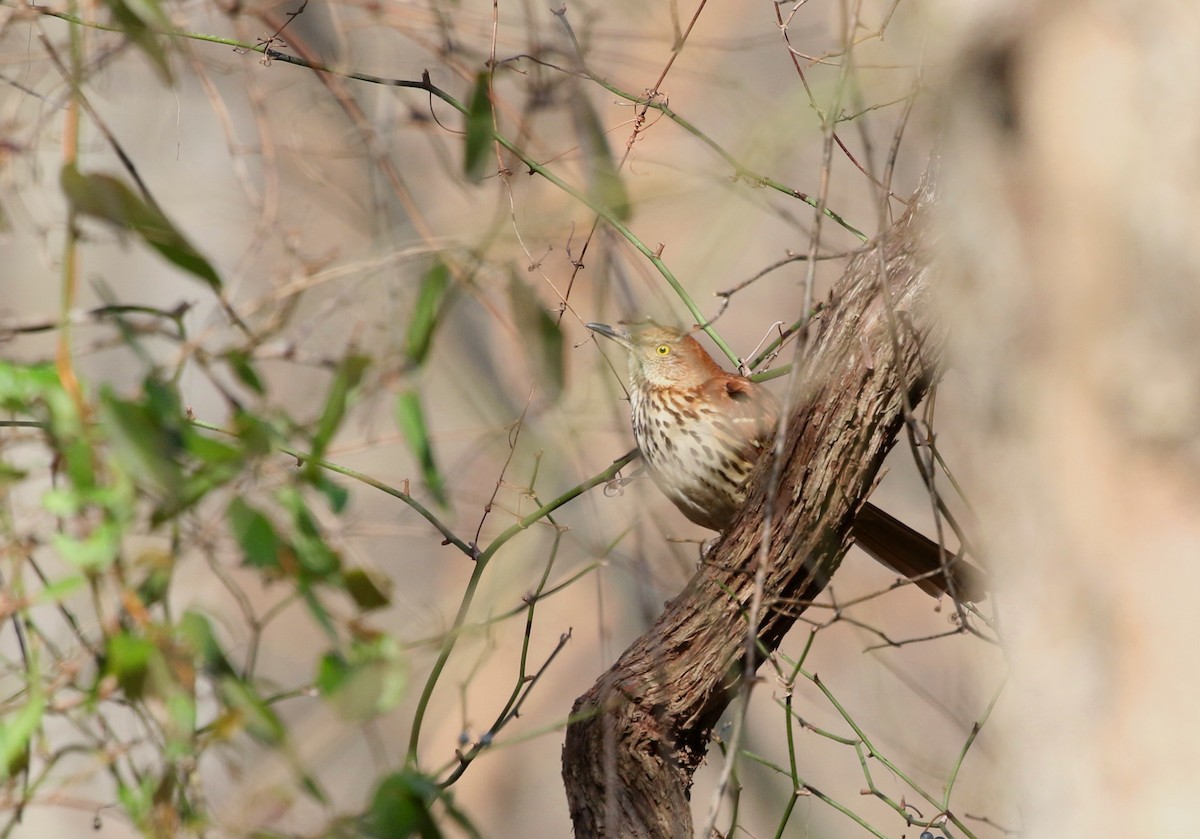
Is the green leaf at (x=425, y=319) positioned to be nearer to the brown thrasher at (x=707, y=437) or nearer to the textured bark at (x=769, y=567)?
the textured bark at (x=769, y=567)

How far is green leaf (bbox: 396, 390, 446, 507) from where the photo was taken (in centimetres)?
137

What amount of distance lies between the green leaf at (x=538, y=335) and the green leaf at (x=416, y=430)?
251 mm

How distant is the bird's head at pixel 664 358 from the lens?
3455 mm

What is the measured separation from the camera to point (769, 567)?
2.39m

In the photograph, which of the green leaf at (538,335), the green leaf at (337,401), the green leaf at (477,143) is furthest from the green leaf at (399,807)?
the green leaf at (477,143)

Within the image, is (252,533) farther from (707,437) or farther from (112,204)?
(707,437)

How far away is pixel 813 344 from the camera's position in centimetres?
238

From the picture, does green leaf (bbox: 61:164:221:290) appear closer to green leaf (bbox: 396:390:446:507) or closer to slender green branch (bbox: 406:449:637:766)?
green leaf (bbox: 396:390:446:507)

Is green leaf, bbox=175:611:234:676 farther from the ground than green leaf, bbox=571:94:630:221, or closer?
closer

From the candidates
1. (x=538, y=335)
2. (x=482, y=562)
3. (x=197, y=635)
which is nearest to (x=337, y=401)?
(x=197, y=635)

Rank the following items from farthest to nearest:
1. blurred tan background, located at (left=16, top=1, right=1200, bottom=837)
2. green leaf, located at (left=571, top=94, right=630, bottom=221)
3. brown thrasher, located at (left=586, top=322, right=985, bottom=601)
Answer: brown thrasher, located at (left=586, top=322, right=985, bottom=601)
green leaf, located at (left=571, top=94, right=630, bottom=221)
blurred tan background, located at (left=16, top=1, right=1200, bottom=837)

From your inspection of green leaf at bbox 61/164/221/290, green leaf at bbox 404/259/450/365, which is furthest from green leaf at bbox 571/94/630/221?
green leaf at bbox 61/164/221/290

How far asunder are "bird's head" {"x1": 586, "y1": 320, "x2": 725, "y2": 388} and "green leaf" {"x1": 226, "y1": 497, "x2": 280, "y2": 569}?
2.28 metres

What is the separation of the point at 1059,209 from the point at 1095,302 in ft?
0.26
